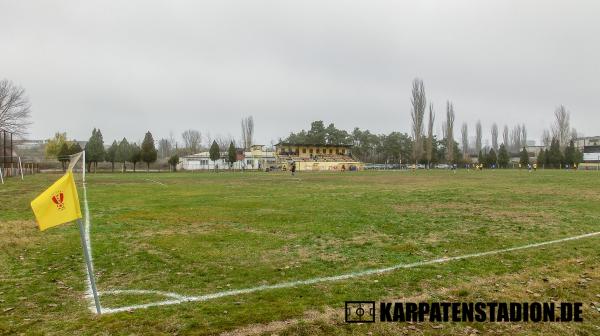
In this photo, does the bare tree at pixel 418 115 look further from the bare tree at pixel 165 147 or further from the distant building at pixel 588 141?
the bare tree at pixel 165 147

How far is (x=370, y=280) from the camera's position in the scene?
669 cm

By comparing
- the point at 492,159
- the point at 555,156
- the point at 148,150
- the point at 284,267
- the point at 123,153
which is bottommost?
the point at 284,267

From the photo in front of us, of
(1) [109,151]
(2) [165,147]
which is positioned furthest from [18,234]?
(2) [165,147]

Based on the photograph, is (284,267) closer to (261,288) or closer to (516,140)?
(261,288)

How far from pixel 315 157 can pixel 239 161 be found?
20.4 metres

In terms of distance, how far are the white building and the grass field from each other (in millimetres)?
86499

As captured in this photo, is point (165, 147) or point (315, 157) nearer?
point (315, 157)

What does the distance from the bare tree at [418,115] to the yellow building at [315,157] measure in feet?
48.8

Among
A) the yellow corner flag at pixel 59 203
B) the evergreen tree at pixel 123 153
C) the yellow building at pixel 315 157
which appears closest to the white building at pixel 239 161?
the yellow building at pixel 315 157

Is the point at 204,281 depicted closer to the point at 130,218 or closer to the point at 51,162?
the point at 130,218

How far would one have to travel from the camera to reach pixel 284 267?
761 centimetres

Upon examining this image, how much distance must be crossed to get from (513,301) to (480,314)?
0.76 meters

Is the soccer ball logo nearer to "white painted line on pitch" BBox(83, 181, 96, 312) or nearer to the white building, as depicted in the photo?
"white painted line on pitch" BBox(83, 181, 96, 312)

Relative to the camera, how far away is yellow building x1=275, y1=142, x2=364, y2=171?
3706 inches
